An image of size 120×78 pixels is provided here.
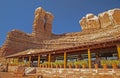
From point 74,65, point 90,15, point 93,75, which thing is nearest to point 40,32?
point 90,15

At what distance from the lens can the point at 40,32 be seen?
58031mm

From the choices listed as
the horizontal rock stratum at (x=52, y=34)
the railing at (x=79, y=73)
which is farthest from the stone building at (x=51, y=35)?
the railing at (x=79, y=73)

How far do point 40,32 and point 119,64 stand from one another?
4745 centimetres

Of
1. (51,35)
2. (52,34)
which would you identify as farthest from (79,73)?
(52,34)

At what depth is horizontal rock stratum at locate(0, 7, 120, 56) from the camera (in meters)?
45.3

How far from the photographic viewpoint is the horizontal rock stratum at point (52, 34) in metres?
45.3

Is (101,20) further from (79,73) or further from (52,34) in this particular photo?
(79,73)

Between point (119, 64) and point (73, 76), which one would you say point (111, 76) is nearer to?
point (119, 64)

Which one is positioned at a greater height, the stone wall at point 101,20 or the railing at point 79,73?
the stone wall at point 101,20

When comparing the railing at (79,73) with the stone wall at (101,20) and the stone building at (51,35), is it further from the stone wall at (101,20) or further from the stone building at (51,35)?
the stone wall at (101,20)

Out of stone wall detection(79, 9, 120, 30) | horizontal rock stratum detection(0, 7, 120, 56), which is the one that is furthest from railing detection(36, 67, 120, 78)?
stone wall detection(79, 9, 120, 30)

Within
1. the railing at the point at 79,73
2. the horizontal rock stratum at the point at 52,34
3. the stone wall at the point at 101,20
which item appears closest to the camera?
the railing at the point at 79,73

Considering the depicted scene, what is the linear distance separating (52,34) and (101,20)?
2134cm

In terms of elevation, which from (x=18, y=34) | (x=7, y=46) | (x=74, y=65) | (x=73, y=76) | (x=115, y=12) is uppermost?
(x=115, y=12)
